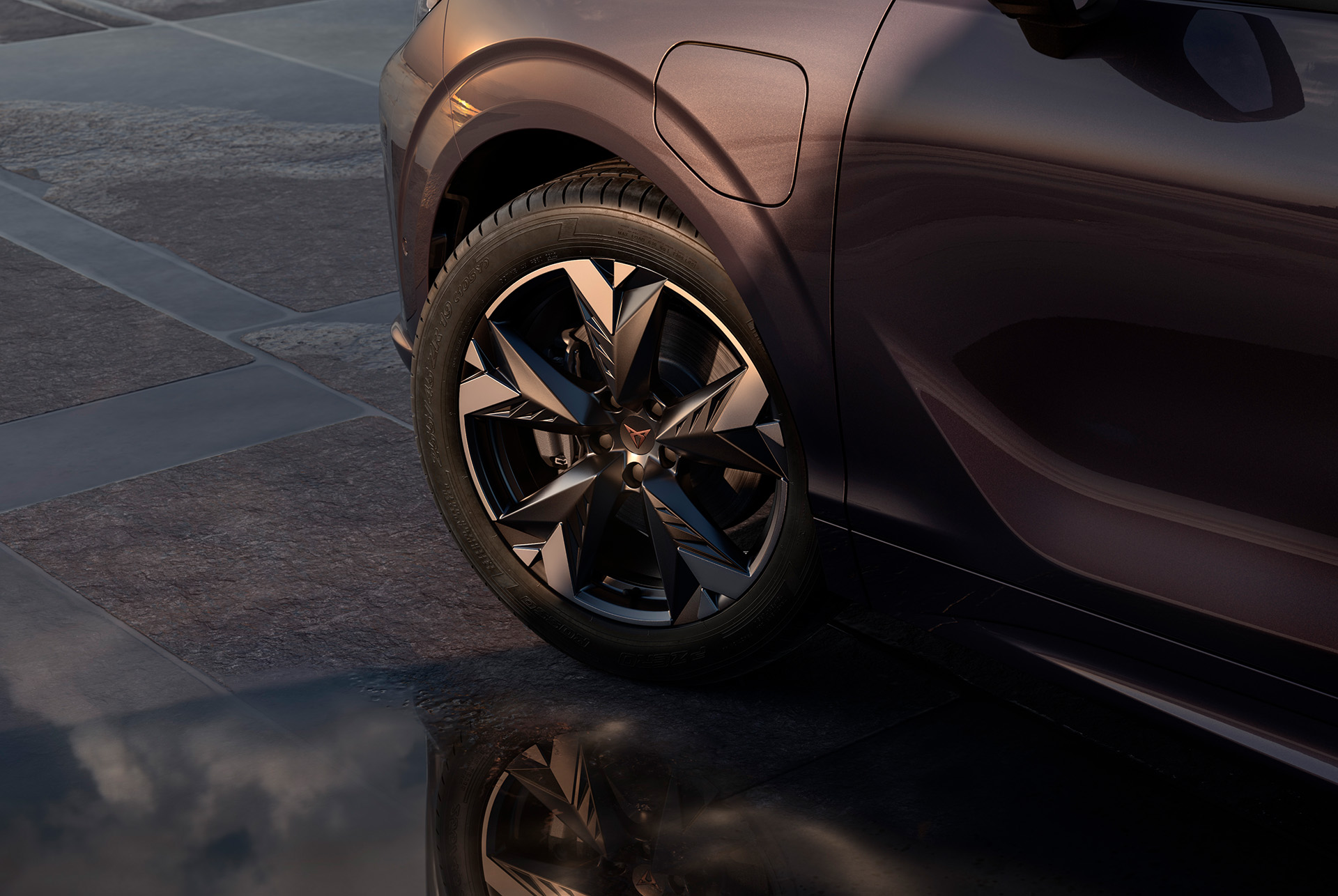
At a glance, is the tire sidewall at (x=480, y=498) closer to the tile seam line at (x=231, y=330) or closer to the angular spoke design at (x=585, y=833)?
the angular spoke design at (x=585, y=833)

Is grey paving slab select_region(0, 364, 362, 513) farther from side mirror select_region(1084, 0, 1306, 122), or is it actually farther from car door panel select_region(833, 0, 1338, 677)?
side mirror select_region(1084, 0, 1306, 122)

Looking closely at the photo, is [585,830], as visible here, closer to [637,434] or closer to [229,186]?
[637,434]

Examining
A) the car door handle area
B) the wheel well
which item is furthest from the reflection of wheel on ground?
the car door handle area

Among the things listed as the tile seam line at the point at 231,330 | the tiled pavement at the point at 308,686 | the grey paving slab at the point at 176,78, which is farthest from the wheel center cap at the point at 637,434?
the grey paving slab at the point at 176,78

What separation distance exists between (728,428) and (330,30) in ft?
24.5

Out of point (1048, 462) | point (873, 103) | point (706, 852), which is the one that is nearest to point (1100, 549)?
point (1048, 462)

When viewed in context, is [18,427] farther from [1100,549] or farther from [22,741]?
[1100,549]

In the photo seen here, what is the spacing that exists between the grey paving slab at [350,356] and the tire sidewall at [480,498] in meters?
1.11

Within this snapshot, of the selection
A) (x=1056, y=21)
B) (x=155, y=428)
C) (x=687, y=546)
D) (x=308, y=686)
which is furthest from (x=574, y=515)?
(x=155, y=428)

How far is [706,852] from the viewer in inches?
90.6

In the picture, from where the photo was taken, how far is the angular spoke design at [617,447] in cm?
242

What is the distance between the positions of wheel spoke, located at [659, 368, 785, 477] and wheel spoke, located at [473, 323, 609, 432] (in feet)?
0.61

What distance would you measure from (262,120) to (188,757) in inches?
196

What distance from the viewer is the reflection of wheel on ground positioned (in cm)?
224
